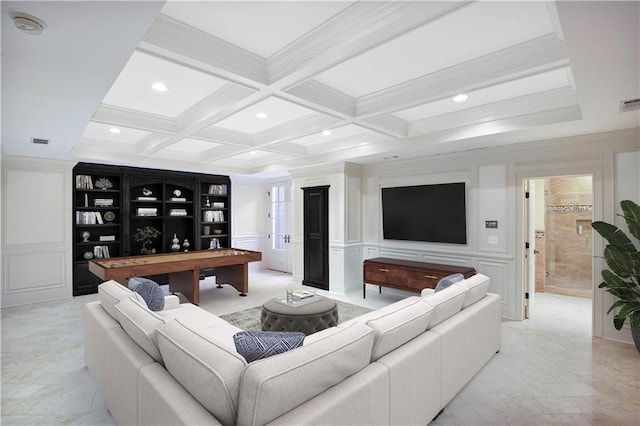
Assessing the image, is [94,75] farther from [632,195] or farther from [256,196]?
[256,196]

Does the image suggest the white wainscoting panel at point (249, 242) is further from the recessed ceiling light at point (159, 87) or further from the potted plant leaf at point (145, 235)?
the recessed ceiling light at point (159, 87)

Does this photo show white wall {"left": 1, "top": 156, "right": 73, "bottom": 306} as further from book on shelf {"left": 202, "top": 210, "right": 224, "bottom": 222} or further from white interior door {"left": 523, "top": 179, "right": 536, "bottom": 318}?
white interior door {"left": 523, "top": 179, "right": 536, "bottom": 318}

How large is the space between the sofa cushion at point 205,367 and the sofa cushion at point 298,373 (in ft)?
0.23

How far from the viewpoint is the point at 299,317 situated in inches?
124

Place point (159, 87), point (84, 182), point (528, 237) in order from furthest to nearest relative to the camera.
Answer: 1. point (84, 182)
2. point (528, 237)
3. point (159, 87)

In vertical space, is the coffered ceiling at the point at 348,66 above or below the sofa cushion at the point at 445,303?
above

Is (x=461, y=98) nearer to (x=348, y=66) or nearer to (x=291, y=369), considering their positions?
(x=348, y=66)

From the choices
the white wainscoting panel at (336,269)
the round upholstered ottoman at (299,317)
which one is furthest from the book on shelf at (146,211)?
the round upholstered ottoman at (299,317)

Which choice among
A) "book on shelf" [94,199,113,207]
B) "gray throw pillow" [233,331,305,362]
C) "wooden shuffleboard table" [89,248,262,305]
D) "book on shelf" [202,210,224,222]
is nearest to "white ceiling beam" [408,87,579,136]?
"gray throw pillow" [233,331,305,362]

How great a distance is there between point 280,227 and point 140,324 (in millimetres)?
6437

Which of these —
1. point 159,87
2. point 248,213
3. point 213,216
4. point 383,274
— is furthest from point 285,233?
point 159,87

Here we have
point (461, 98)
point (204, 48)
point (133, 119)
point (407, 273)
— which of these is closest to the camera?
point (204, 48)

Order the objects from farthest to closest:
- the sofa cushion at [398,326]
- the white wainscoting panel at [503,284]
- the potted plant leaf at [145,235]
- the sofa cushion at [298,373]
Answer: the potted plant leaf at [145,235] < the white wainscoting panel at [503,284] < the sofa cushion at [398,326] < the sofa cushion at [298,373]

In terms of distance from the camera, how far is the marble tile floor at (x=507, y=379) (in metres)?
2.25
